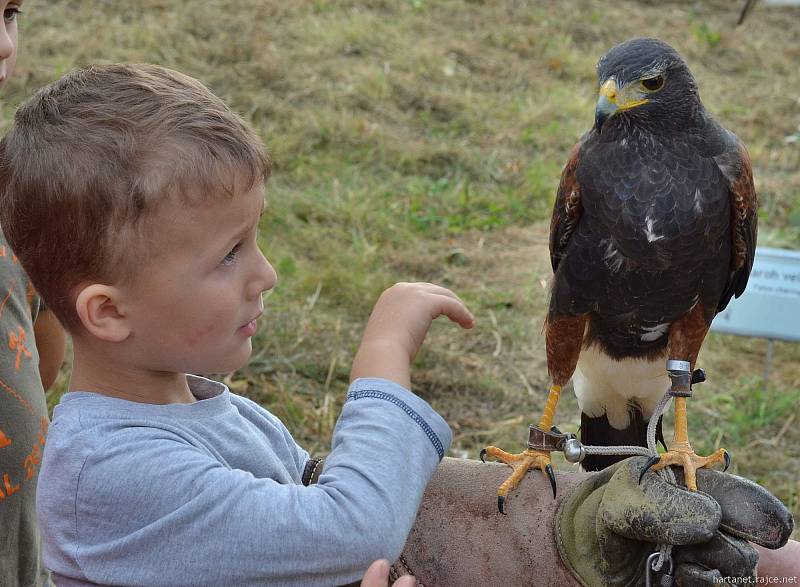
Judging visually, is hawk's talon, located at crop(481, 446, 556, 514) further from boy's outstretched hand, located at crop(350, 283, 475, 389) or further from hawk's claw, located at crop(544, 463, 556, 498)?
boy's outstretched hand, located at crop(350, 283, 475, 389)

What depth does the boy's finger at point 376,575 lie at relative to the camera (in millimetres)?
1196

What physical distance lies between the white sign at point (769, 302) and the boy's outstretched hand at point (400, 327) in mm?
2236

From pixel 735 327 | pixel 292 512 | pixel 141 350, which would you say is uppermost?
pixel 141 350

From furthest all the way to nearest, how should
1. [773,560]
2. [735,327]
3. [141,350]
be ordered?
[735,327] < [773,560] < [141,350]

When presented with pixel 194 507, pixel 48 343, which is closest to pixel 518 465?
pixel 194 507

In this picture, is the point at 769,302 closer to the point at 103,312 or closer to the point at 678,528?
the point at 678,528

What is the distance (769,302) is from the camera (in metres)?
3.47

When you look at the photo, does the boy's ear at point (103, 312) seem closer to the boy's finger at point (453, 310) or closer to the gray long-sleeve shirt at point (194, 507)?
the gray long-sleeve shirt at point (194, 507)

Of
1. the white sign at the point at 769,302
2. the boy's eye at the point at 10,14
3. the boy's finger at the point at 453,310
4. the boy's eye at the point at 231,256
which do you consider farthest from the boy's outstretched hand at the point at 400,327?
the white sign at the point at 769,302

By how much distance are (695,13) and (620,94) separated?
6.95 m

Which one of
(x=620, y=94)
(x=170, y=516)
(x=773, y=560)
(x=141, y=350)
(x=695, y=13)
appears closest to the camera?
(x=170, y=516)

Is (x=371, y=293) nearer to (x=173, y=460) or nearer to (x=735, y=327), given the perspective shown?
(x=735, y=327)

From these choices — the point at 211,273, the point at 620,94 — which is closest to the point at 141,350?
the point at 211,273

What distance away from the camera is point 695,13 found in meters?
8.25
